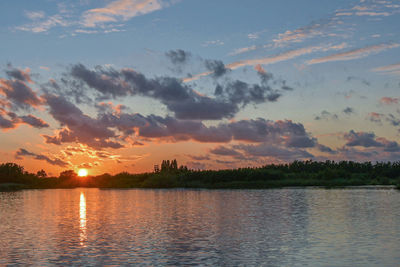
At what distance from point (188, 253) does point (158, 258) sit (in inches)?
97.1

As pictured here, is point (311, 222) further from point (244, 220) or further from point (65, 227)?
point (65, 227)

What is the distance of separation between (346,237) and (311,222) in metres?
11.4

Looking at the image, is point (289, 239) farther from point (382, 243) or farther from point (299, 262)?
point (299, 262)

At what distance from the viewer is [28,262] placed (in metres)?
28.2

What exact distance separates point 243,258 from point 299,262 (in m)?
3.58

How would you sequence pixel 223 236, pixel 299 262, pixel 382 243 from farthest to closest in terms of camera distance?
pixel 223 236 < pixel 382 243 < pixel 299 262

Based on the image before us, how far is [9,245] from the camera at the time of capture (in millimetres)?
35094

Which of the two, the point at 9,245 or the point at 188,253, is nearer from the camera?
the point at 188,253

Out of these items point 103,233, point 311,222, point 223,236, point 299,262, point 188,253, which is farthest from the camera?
point 311,222

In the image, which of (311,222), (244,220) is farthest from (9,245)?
(311,222)

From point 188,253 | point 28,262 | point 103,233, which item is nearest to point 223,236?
point 188,253

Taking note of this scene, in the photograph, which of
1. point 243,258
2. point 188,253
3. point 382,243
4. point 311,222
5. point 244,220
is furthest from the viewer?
point 244,220

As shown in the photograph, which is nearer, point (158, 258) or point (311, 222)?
point (158, 258)

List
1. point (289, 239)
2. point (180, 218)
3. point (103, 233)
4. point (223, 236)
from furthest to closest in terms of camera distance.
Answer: point (180, 218)
point (103, 233)
point (223, 236)
point (289, 239)
